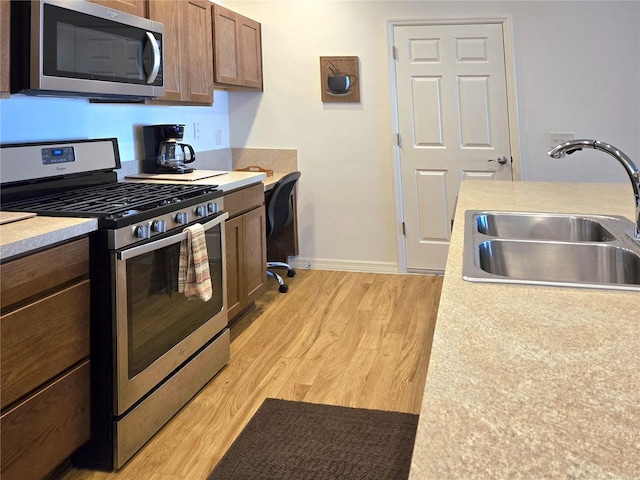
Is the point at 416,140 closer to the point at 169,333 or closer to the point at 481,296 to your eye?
the point at 169,333

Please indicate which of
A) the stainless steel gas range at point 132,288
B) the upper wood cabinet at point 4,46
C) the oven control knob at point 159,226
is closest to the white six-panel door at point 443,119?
the stainless steel gas range at point 132,288

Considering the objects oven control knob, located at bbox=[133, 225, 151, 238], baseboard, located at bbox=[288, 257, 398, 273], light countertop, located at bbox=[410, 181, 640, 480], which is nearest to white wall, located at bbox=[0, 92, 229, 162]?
oven control knob, located at bbox=[133, 225, 151, 238]

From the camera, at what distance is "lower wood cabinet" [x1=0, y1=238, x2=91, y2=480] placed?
1396 mm

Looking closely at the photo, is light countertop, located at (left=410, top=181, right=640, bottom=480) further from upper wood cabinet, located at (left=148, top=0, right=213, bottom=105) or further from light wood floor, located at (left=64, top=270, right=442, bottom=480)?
upper wood cabinet, located at (left=148, top=0, right=213, bottom=105)

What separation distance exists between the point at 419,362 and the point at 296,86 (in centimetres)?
251

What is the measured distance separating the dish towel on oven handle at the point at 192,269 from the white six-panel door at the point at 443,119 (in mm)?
2331

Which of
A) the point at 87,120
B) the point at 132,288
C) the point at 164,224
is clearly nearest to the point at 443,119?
the point at 87,120

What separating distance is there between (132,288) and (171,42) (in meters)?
1.59

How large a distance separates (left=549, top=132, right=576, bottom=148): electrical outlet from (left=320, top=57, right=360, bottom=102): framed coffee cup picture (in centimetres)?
144

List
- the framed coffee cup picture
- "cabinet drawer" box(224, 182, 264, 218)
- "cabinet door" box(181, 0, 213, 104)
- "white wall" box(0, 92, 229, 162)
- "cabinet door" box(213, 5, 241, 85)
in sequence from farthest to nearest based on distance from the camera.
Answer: the framed coffee cup picture
"cabinet door" box(213, 5, 241, 85)
"cabinet door" box(181, 0, 213, 104)
"cabinet drawer" box(224, 182, 264, 218)
"white wall" box(0, 92, 229, 162)

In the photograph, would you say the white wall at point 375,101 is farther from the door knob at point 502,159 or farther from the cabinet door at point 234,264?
the cabinet door at point 234,264

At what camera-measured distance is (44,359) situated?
152cm

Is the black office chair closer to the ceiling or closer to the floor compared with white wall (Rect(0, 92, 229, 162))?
closer to the floor

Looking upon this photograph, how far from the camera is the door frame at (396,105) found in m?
3.74
